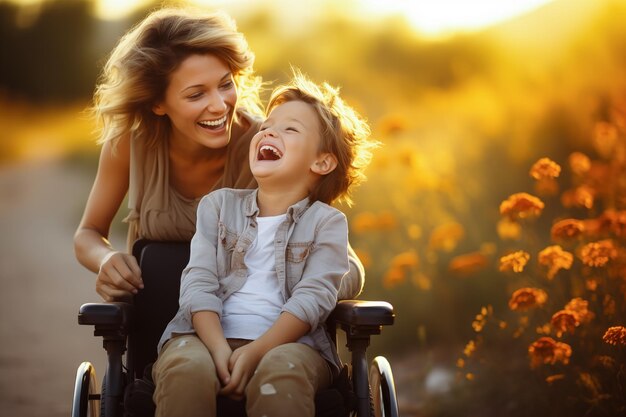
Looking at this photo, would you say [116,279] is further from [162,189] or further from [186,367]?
[186,367]

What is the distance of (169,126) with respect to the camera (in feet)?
10.0

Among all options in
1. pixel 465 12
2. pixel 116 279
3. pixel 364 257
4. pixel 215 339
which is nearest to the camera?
pixel 215 339

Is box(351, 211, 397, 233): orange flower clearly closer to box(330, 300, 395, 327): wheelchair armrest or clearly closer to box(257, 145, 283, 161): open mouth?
box(257, 145, 283, 161): open mouth

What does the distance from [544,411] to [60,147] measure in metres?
4.80

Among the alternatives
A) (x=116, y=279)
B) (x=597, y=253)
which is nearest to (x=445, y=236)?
(x=597, y=253)

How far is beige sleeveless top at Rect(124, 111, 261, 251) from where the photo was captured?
114 inches

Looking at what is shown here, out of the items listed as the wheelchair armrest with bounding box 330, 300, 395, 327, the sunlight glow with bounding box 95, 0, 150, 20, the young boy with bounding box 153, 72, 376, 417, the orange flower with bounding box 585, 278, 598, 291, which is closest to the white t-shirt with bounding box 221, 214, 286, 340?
the young boy with bounding box 153, 72, 376, 417

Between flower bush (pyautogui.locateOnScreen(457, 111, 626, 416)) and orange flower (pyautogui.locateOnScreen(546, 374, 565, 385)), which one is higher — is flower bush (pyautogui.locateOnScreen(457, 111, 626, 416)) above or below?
above

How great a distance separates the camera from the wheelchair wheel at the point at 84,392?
2.33 metres

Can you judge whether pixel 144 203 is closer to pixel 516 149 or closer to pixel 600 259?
pixel 600 259

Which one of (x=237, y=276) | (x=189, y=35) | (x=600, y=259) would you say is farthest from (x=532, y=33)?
(x=237, y=276)

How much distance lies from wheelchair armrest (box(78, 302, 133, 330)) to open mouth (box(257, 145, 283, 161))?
1.74ft

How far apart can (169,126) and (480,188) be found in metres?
2.08

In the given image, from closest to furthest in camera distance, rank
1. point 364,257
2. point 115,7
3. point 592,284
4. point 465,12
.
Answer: point 592,284 < point 364,257 < point 465,12 < point 115,7
